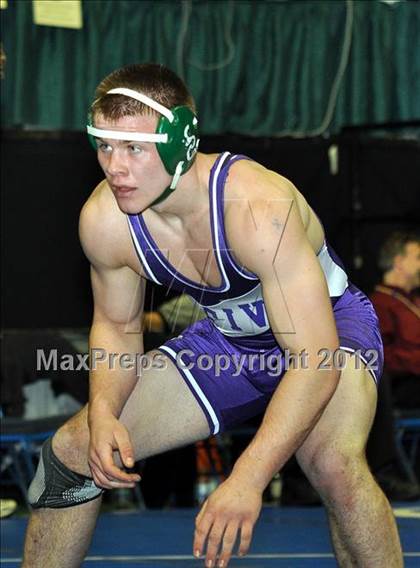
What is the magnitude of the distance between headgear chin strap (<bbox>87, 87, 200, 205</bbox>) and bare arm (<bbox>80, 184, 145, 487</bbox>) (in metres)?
0.25

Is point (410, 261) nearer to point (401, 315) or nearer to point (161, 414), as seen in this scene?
point (401, 315)

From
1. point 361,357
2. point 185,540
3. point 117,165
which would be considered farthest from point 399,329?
point 117,165

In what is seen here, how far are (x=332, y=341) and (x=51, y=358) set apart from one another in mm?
3635

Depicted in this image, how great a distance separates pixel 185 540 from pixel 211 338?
1.75 m

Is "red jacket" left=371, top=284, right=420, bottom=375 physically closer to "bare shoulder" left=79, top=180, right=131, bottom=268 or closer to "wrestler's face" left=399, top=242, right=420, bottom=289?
"wrestler's face" left=399, top=242, right=420, bottom=289

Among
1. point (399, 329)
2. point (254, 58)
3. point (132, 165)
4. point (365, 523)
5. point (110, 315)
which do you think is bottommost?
point (399, 329)

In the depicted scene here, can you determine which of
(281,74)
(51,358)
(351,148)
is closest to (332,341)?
(51,358)

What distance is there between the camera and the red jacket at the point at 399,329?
6.61 metres

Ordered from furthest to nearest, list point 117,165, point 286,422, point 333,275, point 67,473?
point 333,275, point 67,473, point 117,165, point 286,422

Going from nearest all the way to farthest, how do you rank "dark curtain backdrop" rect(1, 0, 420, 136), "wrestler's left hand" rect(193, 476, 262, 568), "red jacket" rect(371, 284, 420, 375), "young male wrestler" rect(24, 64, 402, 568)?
"wrestler's left hand" rect(193, 476, 262, 568), "young male wrestler" rect(24, 64, 402, 568), "red jacket" rect(371, 284, 420, 375), "dark curtain backdrop" rect(1, 0, 420, 136)

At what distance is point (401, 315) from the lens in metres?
6.61

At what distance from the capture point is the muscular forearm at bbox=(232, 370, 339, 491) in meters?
2.83

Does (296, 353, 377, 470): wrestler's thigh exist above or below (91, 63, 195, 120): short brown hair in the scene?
below

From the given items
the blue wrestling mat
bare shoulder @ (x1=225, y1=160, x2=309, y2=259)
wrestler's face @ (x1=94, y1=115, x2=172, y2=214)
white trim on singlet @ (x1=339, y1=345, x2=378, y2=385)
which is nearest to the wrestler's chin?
wrestler's face @ (x1=94, y1=115, x2=172, y2=214)
